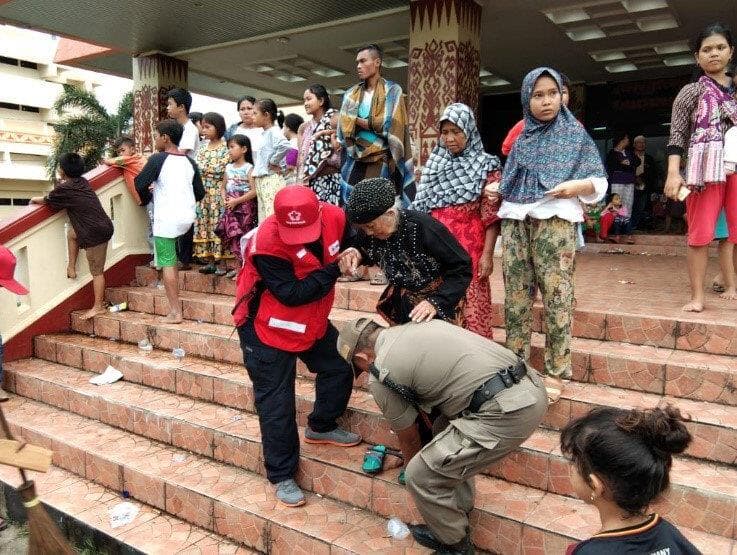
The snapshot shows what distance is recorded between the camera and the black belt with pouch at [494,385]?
2.21 meters

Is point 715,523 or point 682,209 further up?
point 682,209

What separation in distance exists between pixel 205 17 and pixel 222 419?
7093mm

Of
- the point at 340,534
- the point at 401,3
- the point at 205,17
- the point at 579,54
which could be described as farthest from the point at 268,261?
the point at 579,54

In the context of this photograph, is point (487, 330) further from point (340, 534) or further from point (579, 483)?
point (579, 483)

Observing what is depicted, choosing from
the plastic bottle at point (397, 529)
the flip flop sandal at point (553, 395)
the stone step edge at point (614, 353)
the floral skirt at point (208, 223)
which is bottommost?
the plastic bottle at point (397, 529)

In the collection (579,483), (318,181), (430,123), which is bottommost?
(579,483)

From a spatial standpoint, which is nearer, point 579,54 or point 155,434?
point 155,434

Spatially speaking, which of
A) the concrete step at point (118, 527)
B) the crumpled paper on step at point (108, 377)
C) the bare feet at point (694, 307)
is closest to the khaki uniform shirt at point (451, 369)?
the concrete step at point (118, 527)

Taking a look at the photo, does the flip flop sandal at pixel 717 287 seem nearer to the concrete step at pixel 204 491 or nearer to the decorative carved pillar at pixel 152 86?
the concrete step at pixel 204 491

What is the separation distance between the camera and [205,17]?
28.7 feet

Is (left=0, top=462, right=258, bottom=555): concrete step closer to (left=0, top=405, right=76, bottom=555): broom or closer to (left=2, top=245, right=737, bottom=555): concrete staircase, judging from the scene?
(left=2, top=245, right=737, bottom=555): concrete staircase

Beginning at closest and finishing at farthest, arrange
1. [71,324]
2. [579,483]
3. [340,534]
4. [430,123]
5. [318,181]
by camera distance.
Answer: [579,483]
[340,534]
[318,181]
[71,324]
[430,123]

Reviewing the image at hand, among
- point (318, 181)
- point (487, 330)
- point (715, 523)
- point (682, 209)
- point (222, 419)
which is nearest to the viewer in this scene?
point (715, 523)

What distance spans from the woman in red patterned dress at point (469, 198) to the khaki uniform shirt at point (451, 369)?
41.0 inches
